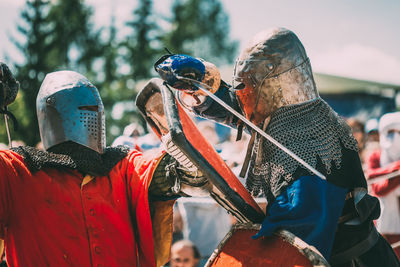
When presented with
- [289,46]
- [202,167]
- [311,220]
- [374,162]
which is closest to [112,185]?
[202,167]

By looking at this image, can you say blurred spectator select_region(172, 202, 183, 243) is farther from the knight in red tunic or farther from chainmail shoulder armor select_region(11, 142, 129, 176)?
chainmail shoulder armor select_region(11, 142, 129, 176)

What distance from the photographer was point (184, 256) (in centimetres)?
428

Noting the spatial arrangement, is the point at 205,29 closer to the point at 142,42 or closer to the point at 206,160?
the point at 142,42

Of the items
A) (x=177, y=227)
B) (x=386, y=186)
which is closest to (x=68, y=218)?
(x=177, y=227)

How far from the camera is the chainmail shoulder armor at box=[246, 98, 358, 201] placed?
2322 millimetres

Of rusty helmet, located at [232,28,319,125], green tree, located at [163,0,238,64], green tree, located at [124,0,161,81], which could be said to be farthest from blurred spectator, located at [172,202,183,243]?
green tree, located at [163,0,238,64]

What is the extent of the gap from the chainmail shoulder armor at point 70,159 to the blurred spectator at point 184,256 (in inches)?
80.9

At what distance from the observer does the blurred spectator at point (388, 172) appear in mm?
4891

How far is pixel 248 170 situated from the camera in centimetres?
267

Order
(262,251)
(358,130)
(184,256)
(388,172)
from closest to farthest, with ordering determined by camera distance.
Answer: (262,251)
(184,256)
(388,172)
(358,130)

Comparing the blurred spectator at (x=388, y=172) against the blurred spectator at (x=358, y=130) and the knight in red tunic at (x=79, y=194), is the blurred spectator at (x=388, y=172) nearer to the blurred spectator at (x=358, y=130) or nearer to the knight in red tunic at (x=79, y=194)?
the blurred spectator at (x=358, y=130)

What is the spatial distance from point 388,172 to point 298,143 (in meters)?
3.09

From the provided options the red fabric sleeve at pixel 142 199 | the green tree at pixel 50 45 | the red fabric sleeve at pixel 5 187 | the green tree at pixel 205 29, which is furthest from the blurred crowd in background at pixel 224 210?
the green tree at pixel 205 29

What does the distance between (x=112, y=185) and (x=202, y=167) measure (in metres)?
0.58
